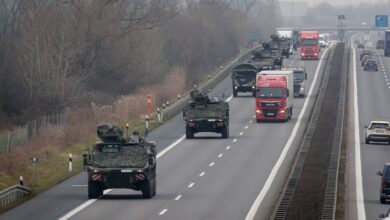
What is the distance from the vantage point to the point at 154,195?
4425 centimetres

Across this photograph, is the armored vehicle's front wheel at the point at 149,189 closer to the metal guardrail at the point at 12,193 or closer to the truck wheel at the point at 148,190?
the truck wheel at the point at 148,190

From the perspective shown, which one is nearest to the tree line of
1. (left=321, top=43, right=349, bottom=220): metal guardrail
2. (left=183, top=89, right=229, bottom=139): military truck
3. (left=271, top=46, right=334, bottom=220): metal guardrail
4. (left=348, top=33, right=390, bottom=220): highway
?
(left=183, top=89, right=229, bottom=139): military truck

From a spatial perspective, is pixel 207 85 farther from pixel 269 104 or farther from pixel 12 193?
pixel 12 193

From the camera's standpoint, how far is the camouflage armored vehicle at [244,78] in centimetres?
9425

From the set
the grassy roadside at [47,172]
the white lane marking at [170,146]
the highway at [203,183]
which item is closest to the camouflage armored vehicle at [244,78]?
the highway at [203,183]

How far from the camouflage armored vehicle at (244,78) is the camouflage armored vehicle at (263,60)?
3.03 meters

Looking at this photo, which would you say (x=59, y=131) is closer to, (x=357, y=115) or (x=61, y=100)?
(x=61, y=100)

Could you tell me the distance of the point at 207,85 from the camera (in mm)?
101688

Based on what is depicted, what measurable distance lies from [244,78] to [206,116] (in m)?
29.8

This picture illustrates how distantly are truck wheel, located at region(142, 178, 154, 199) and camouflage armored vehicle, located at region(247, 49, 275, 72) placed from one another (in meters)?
55.6

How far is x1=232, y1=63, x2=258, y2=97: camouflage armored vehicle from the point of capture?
9425 centimetres

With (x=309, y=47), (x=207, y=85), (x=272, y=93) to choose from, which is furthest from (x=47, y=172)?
(x=309, y=47)

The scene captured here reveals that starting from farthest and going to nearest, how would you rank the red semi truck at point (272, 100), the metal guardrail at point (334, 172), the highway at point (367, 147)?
1. the red semi truck at point (272, 100)
2. the highway at point (367, 147)
3. the metal guardrail at point (334, 172)

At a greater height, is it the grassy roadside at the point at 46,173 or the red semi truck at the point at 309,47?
the red semi truck at the point at 309,47
